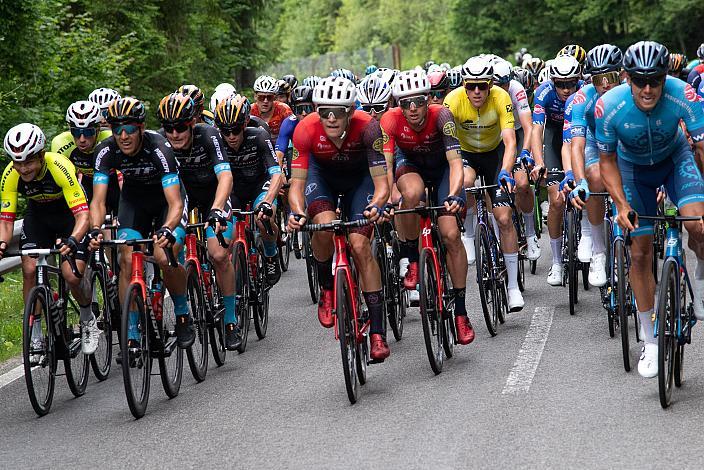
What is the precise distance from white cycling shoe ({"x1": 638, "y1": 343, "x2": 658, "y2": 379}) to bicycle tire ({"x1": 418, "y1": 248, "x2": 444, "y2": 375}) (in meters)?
1.46

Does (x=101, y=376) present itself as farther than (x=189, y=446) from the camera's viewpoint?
Yes

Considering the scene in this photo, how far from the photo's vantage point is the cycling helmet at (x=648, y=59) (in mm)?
6953

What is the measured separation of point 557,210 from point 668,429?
4.94m

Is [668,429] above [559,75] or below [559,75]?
below

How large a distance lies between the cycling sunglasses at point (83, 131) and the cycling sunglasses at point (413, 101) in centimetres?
292

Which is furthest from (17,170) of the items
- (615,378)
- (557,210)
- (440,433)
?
(557,210)

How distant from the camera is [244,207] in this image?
37.7 ft

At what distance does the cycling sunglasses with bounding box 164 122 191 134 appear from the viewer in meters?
9.35

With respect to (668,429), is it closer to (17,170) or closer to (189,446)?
(189,446)

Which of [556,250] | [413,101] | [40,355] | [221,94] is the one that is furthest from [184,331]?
[221,94]

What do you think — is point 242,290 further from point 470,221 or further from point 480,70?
point 470,221

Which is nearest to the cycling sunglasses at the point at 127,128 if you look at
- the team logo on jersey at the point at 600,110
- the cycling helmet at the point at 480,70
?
the cycling helmet at the point at 480,70

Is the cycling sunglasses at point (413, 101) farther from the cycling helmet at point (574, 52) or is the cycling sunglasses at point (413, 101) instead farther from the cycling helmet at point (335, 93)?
the cycling helmet at point (574, 52)

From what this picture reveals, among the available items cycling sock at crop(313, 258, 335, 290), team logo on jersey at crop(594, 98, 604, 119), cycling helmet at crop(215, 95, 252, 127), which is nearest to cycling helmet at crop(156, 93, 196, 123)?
cycling helmet at crop(215, 95, 252, 127)
